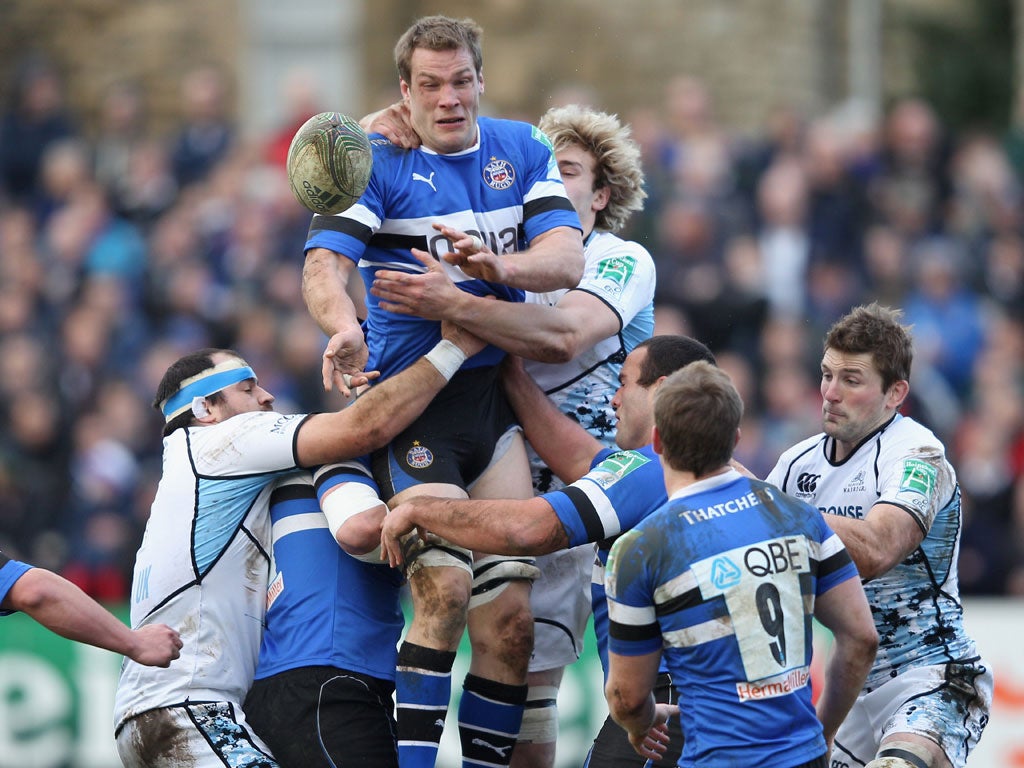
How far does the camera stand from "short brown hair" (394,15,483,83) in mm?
6816

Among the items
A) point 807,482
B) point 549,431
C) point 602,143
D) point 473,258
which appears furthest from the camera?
point 602,143

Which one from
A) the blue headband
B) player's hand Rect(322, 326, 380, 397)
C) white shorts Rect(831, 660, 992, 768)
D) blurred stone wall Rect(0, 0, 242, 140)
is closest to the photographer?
player's hand Rect(322, 326, 380, 397)

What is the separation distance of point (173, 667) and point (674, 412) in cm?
243

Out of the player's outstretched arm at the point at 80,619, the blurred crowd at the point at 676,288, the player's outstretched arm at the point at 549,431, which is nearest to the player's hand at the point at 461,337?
the player's outstretched arm at the point at 549,431

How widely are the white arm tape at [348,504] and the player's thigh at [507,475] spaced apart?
469 millimetres

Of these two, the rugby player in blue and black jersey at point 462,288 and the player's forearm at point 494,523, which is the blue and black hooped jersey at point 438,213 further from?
the player's forearm at point 494,523

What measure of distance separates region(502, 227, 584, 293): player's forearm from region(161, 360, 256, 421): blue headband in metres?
1.36

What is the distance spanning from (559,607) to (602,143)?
2127 mm

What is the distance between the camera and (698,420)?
582 centimetres

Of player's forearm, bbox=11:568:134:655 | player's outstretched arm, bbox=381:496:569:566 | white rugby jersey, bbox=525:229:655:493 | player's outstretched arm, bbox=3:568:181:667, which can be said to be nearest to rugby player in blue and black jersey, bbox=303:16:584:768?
player's outstretched arm, bbox=381:496:569:566

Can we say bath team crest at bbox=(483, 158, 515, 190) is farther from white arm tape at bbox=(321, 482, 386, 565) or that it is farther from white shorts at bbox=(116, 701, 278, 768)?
white shorts at bbox=(116, 701, 278, 768)

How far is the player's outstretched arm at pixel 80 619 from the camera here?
21.5 feet

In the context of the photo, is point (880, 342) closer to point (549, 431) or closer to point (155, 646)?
point (549, 431)

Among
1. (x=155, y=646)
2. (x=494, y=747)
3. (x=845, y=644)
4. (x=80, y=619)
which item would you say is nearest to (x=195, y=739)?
(x=155, y=646)
